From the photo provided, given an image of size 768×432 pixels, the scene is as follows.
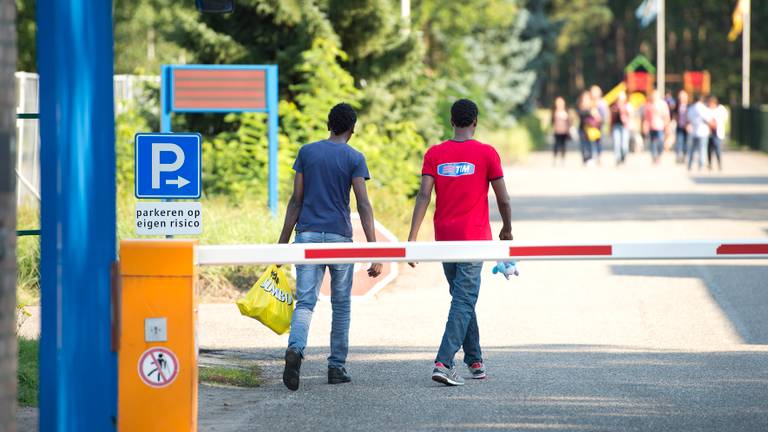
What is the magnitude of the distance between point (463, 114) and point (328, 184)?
89cm

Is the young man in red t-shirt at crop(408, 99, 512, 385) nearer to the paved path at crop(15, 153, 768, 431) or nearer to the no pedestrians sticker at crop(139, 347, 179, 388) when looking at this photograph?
the paved path at crop(15, 153, 768, 431)

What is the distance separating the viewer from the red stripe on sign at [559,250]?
24.5ft

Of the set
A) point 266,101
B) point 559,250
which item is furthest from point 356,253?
point 266,101

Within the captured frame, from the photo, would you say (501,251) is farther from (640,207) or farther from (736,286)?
(640,207)

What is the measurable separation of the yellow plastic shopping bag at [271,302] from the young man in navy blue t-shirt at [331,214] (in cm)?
11

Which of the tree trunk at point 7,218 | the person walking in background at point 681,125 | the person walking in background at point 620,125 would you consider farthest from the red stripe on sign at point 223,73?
the person walking in background at point 681,125

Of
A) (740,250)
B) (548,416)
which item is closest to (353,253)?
(548,416)

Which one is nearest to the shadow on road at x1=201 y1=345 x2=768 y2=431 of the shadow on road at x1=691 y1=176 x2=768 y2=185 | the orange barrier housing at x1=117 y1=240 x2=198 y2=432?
the orange barrier housing at x1=117 y1=240 x2=198 y2=432

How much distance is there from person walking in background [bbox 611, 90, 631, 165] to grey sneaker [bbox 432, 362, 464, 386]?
2703 cm

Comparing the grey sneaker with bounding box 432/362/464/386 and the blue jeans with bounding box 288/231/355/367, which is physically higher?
the blue jeans with bounding box 288/231/355/367

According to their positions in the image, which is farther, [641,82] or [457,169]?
[641,82]

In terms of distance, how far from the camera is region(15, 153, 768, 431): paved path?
314 inches

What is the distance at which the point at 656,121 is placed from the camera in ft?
119

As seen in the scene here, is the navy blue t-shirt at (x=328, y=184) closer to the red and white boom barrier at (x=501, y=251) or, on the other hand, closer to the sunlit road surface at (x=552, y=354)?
the sunlit road surface at (x=552, y=354)
